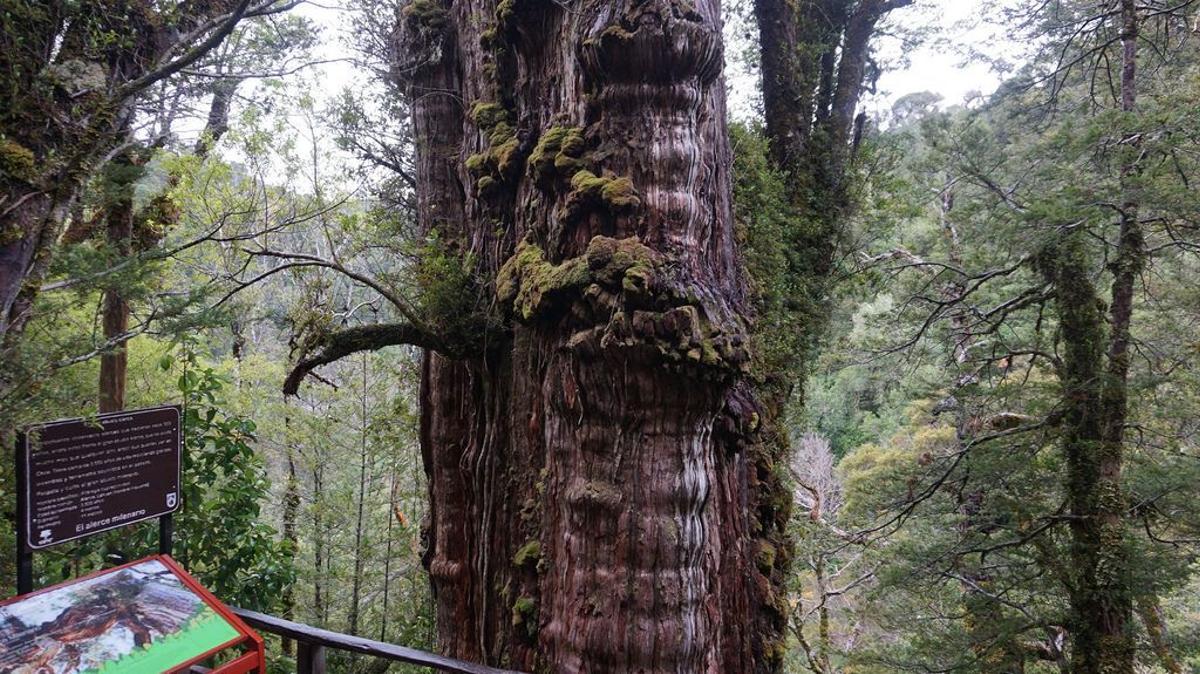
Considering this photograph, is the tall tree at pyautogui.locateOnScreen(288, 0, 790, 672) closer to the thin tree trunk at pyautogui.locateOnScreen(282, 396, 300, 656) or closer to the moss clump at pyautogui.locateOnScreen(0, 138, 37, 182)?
the moss clump at pyautogui.locateOnScreen(0, 138, 37, 182)

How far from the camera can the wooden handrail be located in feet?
7.94

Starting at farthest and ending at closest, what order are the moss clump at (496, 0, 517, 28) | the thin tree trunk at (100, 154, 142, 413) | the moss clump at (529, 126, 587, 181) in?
1. the thin tree trunk at (100, 154, 142, 413)
2. the moss clump at (496, 0, 517, 28)
3. the moss clump at (529, 126, 587, 181)

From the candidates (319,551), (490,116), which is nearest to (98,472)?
(490,116)

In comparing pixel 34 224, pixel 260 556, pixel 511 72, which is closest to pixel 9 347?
pixel 34 224

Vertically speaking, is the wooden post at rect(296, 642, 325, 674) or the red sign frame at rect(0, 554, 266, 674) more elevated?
the red sign frame at rect(0, 554, 266, 674)

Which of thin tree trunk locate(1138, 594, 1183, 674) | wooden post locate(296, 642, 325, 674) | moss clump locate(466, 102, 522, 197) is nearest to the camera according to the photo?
wooden post locate(296, 642, 325, 674)

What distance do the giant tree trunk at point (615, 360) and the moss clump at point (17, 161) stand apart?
6.05ft

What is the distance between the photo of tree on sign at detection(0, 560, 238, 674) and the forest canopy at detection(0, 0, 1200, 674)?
2.19 feet

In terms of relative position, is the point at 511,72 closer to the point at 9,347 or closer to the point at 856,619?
the point at 9,347

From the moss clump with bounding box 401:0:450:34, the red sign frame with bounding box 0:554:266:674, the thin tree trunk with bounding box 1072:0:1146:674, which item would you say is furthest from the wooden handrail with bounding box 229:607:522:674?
the thin tree trunk with bounding box 1072:0:1146:674

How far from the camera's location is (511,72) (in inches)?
140

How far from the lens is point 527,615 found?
301cm

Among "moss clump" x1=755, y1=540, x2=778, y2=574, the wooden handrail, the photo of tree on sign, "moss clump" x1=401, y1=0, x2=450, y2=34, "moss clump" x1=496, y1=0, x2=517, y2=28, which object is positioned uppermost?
"moss clump" x1=401, y1=0, x2=450, y2=34

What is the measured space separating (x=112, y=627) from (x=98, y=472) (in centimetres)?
70
